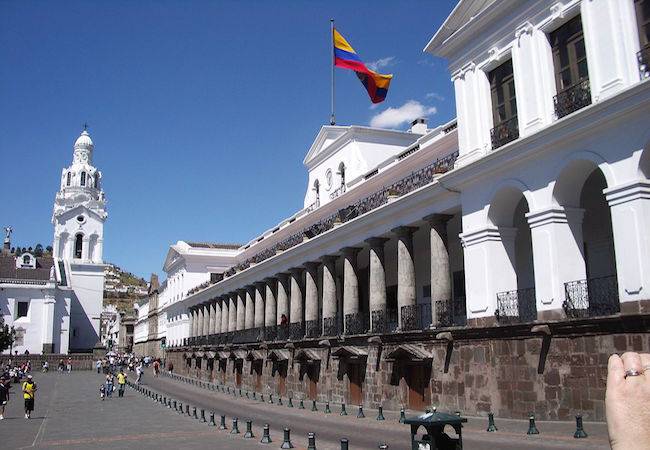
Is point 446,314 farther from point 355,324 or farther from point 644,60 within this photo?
point 644,60

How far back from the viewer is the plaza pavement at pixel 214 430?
16125mm

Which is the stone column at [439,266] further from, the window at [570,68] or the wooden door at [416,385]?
the window at [570,68]

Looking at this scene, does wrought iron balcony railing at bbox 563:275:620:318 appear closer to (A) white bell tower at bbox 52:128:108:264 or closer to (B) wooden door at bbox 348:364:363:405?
(B) wooden door at bbox 348:364:363:405

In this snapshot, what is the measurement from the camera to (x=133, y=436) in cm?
1944

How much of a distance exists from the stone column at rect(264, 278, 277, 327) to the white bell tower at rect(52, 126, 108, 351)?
6294cm

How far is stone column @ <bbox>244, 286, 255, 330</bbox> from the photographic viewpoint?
154 ft

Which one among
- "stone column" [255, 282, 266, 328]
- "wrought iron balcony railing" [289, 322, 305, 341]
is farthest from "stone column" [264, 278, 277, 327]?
"wrought iron balcony railing" [289, 322, 305, 341]

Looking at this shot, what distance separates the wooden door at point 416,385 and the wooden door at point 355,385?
447 centimetres

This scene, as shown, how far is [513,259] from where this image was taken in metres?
21.4

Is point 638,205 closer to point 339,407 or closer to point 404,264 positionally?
point 404,264

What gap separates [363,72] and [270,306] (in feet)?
59.8

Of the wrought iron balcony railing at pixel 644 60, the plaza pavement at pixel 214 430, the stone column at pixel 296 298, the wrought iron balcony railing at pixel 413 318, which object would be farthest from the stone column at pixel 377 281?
the wrought iron balcony railing at pixel 644 60

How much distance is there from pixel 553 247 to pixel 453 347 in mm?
5467

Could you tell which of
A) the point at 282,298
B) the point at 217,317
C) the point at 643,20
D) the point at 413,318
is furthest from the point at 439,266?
the point at 217,317
